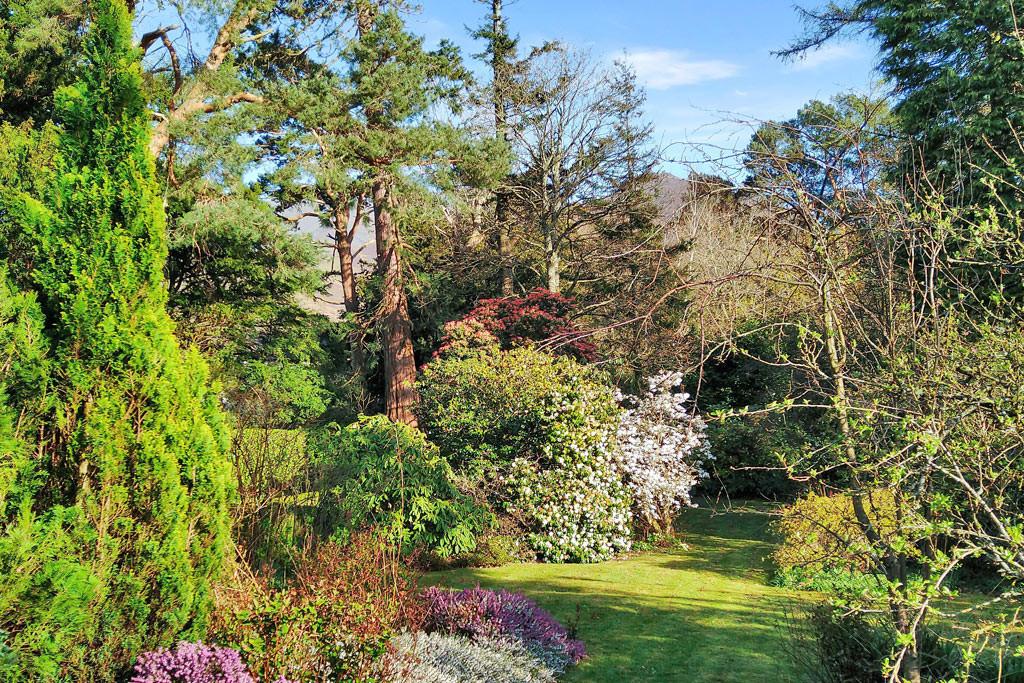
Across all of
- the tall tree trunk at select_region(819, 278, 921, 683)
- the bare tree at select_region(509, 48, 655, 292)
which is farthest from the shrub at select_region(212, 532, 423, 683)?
the bare tree at select_region(509, 48, 655, 292)

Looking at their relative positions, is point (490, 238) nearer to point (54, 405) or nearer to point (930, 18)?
point (930, 18)

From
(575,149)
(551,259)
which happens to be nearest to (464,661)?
(551,259)

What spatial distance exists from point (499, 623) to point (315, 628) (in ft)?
6.39

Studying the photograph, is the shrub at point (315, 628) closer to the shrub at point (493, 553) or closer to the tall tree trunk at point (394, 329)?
the shrub at point (493, 553)

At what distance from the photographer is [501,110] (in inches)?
795

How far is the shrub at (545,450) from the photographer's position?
11.0 metres

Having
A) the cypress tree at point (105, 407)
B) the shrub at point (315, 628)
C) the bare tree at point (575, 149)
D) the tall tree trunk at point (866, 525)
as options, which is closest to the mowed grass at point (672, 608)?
the tall tree trunk at point (866, 525)

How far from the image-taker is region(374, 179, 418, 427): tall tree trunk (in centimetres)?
1802

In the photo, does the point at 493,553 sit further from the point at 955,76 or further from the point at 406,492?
the point at 955,76

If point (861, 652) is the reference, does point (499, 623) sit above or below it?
below

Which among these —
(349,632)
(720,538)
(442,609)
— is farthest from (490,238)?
(349,632)

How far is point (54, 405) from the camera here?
4.73m

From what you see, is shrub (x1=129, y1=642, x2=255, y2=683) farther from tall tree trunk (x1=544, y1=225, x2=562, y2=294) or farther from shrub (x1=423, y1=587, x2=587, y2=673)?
tall tree trunk (x1=544, y1=225, x2=562, y2=294)

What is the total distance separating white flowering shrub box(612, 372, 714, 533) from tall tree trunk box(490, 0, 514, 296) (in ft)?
20.7
